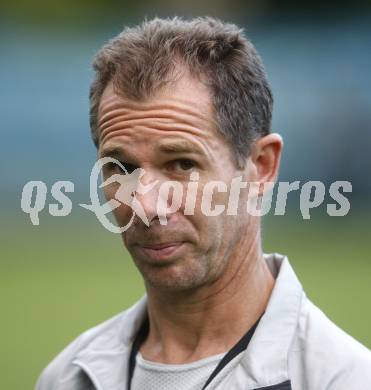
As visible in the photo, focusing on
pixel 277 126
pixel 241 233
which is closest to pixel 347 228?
pixel 277 126

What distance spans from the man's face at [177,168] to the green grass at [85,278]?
15.8 ft

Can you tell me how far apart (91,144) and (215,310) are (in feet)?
34.4

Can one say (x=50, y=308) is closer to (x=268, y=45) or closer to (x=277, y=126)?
(x=277, y=126)

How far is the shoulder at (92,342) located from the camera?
9.30 feet

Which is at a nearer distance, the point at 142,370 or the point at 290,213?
the point at 142,370

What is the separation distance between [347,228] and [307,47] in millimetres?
3207

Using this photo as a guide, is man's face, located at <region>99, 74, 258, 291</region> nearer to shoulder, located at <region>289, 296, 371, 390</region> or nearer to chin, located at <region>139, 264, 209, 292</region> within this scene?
chin, located at <region>139, 264, 209, 292</region>

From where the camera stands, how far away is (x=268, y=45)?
543 inches

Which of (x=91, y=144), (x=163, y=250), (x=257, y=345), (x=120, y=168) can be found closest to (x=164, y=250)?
(x=163, y=250)

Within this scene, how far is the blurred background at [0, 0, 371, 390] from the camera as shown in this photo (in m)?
10.8

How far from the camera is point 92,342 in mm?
2893

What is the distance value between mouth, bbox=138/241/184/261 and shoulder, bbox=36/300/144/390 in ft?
1.27

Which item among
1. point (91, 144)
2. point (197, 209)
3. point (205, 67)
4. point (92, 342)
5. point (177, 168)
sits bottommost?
point (92, 342)

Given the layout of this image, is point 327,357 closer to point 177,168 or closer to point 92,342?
point 177,168
